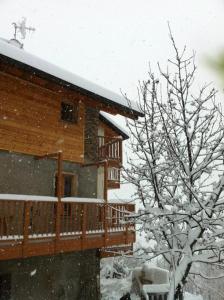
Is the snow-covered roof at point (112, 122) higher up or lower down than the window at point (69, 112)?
higher up

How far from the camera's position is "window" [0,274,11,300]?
10.1m

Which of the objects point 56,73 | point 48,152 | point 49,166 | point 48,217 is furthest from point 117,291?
point 56,73

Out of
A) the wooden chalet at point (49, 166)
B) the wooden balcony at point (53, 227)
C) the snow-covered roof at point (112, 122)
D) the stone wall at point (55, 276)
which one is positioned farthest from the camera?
the snow-covered roof at point (112, 122)

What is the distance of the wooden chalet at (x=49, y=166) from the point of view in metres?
9.59

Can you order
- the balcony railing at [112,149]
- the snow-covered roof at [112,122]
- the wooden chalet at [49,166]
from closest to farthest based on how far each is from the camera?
the wooden chalet at [49,166] < the balcony railing at [112,149] < the snow-covered roof at [112,122]

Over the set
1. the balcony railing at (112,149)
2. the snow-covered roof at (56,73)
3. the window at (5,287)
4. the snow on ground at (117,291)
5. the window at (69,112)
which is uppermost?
the snow-covered roof at (56,73)

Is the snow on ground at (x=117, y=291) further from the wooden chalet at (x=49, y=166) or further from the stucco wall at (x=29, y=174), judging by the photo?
the stucco wall at (x=29, y=174)

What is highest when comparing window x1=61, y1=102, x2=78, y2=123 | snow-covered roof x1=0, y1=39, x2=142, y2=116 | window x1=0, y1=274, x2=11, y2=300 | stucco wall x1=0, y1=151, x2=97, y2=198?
snow-covered roof x1=0, y1=39, x2=142, y2=116

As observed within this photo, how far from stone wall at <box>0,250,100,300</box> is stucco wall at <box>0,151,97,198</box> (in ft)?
6.94

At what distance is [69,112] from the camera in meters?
13.9

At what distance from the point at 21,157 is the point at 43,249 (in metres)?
3.28

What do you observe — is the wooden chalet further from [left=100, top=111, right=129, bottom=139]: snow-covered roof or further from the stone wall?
[left=100, top=111, right=129, bottom=139]: snow-covered roof

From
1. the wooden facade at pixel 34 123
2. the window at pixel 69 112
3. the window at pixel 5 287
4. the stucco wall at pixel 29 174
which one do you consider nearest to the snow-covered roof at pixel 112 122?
the window at pixel 69 112

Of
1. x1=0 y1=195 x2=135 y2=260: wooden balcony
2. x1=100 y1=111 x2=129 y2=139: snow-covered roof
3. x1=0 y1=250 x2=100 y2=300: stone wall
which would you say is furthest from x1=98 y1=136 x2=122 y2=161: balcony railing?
x1=0 y1=250 x2=100 y2=300: stone wall
